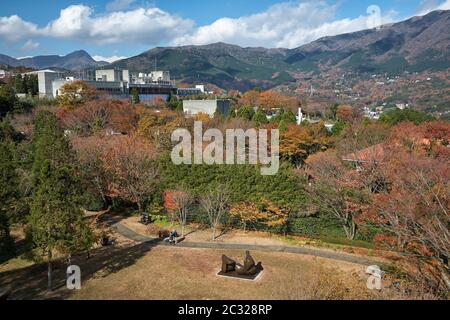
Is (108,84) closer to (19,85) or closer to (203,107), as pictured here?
(19,85)

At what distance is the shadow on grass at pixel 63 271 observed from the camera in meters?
12.6

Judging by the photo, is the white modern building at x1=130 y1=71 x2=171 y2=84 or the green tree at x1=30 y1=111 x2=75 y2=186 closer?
the green tree at x1=30 y1=111 x2=75 y2=186

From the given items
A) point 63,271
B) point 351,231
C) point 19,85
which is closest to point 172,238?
point 63,271

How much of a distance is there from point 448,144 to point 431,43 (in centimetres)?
13240

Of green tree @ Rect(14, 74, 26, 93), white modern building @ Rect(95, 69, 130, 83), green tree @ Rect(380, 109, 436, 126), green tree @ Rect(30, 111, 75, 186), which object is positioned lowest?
green tree @ Rect(30, 111, 75, 186)

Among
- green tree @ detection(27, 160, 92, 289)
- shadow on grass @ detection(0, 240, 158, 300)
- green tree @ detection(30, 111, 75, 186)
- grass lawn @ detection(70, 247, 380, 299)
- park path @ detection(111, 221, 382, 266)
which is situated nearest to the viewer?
green tree @ detection(27, 160, 92, 289)

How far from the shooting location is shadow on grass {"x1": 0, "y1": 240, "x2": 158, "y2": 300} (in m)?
12.6

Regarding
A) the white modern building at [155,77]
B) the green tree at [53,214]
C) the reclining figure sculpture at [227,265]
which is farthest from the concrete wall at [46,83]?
the reclining figure sculpture at [227,265]

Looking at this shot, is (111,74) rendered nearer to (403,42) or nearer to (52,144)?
(52,144)

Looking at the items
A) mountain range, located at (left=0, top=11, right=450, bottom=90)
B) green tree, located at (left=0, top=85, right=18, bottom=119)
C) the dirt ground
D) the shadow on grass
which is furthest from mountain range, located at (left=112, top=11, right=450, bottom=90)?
the shadow on grass

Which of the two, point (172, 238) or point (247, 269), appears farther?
point (172, 238)

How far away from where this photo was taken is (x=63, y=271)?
47.4 ft

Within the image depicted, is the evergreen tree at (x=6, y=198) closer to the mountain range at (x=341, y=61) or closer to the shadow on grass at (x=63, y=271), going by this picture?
the shadow on grass at (x=63, y=271)

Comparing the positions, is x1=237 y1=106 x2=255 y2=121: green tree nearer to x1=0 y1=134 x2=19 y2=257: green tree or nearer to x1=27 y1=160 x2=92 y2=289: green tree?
x1=0 y1=134 x2=19 y2=257: green tree
